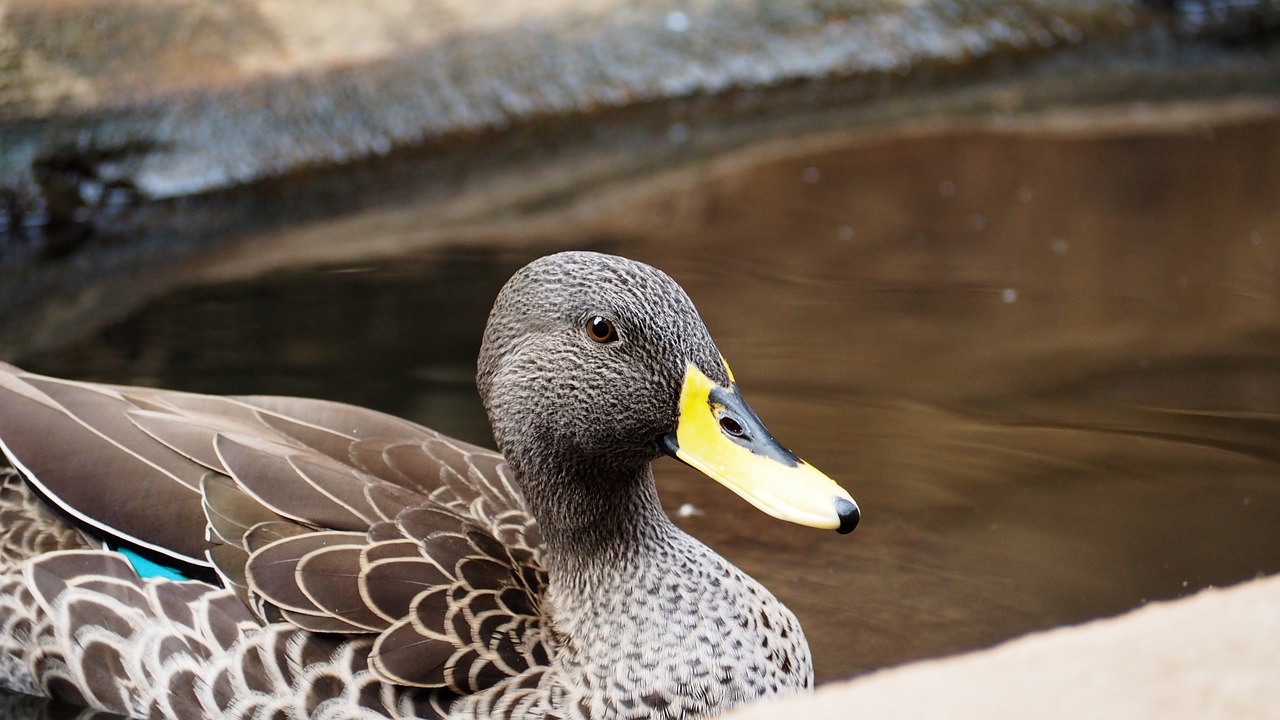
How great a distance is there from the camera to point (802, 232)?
6.66m

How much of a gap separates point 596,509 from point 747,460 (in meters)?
0.46

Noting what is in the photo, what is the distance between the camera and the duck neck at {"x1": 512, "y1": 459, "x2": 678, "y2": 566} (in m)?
3.21

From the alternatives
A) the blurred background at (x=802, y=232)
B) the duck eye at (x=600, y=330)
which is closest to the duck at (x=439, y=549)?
the duck eye at (x=600, y=330)

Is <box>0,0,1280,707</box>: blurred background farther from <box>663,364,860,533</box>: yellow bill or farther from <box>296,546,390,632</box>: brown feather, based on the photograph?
<box>296,546,390,632</box>: brown feather

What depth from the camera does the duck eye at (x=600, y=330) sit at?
3.06 metres

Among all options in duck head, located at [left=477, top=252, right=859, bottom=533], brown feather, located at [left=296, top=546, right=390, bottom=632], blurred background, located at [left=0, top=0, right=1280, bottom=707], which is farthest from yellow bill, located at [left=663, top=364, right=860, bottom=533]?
blurred background, located at [left=0, top=0, right=1280, bottom=707]

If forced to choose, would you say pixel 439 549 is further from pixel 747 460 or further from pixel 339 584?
pixel 747 460

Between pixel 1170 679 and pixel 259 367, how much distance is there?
→ 164 inches

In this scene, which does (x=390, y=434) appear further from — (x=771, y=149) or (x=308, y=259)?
(x=771, y=149)

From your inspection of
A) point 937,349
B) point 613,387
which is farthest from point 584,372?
point 937,349

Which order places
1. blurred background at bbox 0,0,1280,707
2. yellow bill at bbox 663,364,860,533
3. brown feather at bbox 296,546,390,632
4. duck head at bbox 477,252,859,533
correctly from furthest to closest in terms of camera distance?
1. blurred background at bbox 0,0,1280,707
2. brown feather at bbox 296,546,390,632
3. duck head at bbox 477,252,859,533
4. yellow bill at bbox 663,364,860,533

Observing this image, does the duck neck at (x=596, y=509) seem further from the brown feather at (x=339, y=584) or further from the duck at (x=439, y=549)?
the brown feather at (x=339, y=584)

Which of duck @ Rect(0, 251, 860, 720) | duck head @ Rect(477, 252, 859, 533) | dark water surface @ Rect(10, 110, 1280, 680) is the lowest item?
dark water surface @ Rect(10, 110, 1280, 680)

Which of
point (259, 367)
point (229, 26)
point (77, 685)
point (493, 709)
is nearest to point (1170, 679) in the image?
point (493, 709)
